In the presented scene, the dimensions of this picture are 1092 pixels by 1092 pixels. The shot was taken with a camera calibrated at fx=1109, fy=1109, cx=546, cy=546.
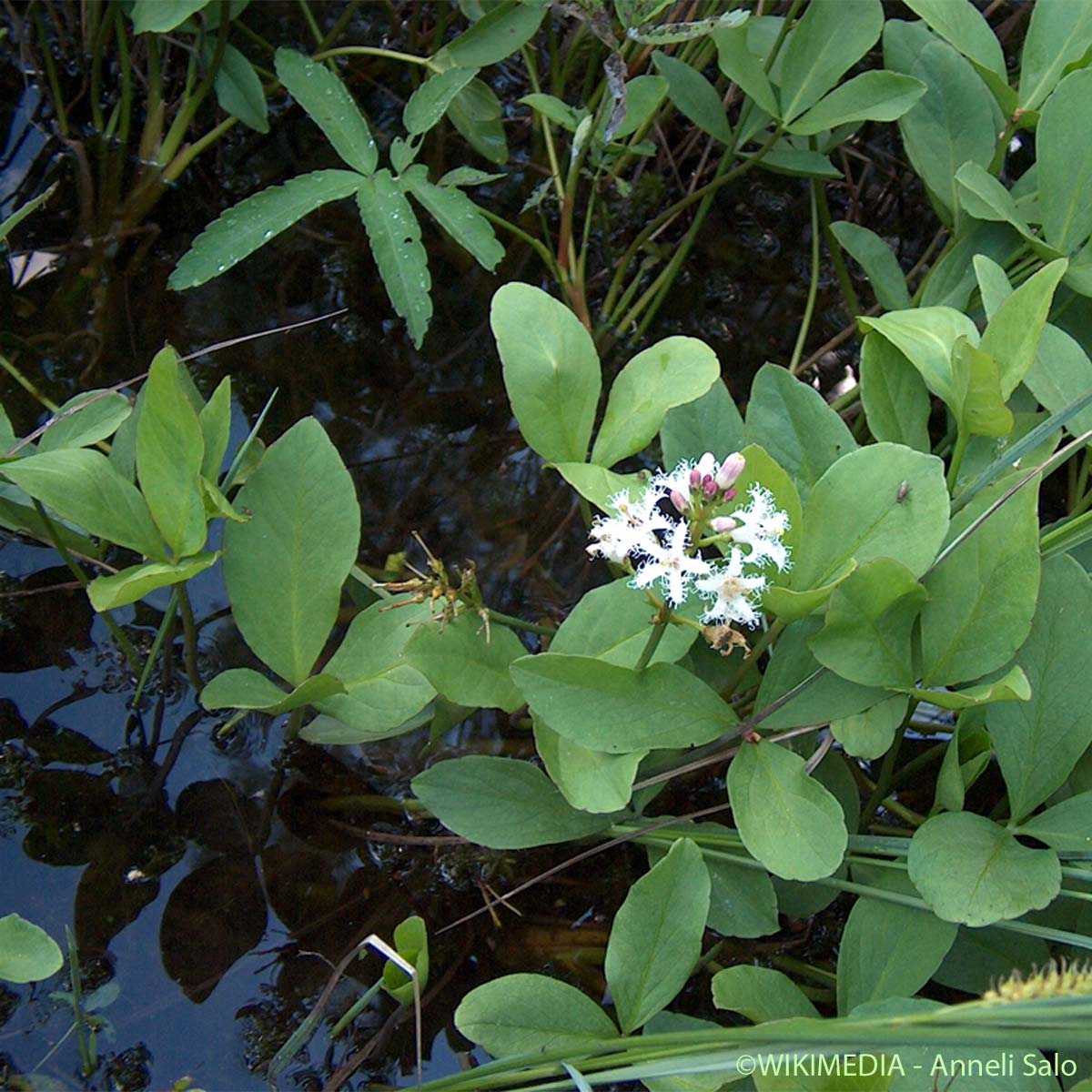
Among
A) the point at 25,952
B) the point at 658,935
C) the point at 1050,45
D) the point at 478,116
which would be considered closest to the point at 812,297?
the point at 1050,45

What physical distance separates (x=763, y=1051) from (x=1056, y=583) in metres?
0.46

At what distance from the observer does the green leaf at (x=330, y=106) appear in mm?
1256

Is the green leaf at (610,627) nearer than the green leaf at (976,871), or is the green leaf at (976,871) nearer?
the green leaf at (976,871)

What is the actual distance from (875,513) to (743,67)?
2.18ft

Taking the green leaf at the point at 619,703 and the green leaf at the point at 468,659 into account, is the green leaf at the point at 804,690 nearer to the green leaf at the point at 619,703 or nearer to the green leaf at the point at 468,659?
the green leaf at the point at 619,703

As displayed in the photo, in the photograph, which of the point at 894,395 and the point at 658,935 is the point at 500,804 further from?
the point at 894,395

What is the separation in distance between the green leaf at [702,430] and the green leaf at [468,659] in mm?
238

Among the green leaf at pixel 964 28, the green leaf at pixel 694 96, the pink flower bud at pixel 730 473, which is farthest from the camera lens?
the green leaf at pixel 694 96

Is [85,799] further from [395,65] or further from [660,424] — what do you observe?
[395,65]

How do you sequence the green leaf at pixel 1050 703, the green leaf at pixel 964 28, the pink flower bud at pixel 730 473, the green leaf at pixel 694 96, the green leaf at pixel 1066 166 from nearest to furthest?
the pink flower bud at pixel 730 473, the green leaf at pixel 1050 703, the green leaf at pixel 1066 166, the green leaf at pixel 964 28, the green leaf at pixel 694 96

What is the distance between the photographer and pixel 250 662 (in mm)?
1173

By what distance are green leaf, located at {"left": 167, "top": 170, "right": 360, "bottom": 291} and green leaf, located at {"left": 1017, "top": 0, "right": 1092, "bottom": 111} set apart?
78 centimetres

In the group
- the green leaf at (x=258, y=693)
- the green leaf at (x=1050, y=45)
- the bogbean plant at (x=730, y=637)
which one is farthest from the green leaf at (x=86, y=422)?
the green leaf at (x=1050, y=45)

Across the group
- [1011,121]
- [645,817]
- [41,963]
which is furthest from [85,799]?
[1011,121]
